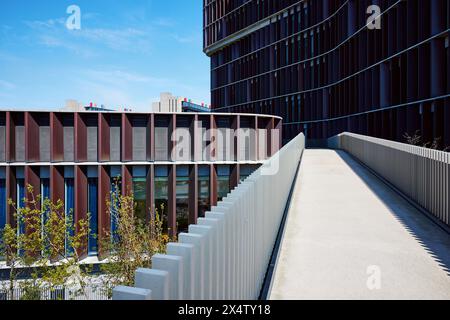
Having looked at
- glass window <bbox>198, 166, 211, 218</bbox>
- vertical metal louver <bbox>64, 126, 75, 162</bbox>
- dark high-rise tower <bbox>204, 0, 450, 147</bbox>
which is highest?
dark high-rise tower <bbox>204, 0, 450, 147</bbox>

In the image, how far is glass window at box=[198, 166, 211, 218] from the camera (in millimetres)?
25250

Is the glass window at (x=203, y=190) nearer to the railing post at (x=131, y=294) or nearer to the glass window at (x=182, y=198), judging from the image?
the glass window at (x=182, y=198)

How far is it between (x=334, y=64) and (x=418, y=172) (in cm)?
3634

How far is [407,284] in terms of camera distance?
5812 millimetres

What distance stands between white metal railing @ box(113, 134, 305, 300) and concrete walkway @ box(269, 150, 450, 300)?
32.7 inches

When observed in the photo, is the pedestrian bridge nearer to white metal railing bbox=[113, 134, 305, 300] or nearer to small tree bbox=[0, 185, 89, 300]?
white metal railing bbox=[113, 134, 305, 300]

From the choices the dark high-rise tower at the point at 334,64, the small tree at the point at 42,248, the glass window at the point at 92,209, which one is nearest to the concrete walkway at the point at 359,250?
the small tree at the point at 42,248

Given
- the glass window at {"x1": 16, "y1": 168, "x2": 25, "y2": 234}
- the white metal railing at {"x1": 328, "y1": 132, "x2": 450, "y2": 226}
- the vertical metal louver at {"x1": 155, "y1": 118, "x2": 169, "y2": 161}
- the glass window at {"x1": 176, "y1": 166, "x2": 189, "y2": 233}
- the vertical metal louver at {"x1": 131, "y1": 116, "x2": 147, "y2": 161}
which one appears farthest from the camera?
the glass window at {"x1": 176, "y1": 166, "x2": 189, "y2": 233}

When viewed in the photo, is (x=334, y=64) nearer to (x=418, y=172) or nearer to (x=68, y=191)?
(x=68, y=191)

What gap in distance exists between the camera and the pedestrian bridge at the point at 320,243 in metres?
3.00

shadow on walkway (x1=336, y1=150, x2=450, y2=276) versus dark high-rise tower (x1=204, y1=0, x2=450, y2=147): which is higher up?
dark high-rise tower (x1=204, y1=0, x2=450, y2=147)

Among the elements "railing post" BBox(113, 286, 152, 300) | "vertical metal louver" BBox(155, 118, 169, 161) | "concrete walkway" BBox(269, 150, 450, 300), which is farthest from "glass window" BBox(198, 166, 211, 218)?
"railing post" BBox(113, 286, 152, 300)
